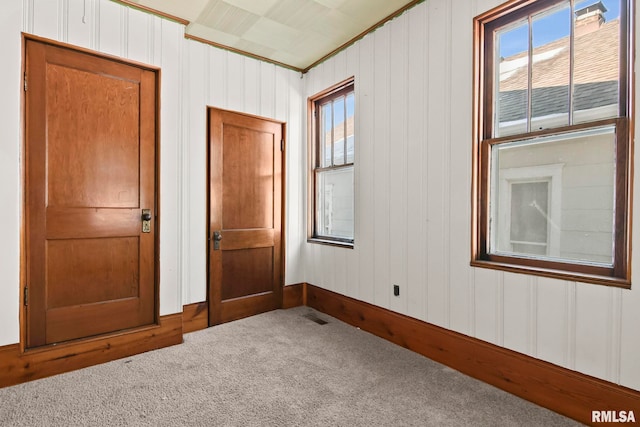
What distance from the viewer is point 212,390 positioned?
84.3 inches

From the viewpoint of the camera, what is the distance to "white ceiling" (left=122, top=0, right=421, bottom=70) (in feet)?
8.92

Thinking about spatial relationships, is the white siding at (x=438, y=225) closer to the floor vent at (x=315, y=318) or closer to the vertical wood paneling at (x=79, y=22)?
the floor vent at (x=315, y=318)

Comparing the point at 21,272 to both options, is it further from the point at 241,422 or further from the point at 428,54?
the point at 428,54

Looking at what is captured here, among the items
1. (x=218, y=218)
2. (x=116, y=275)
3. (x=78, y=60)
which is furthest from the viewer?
(x=218, y=218)

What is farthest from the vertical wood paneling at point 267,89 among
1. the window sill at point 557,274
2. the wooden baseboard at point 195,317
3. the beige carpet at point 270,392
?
the window sill at point 557,274

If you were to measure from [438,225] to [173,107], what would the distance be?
8.12ft

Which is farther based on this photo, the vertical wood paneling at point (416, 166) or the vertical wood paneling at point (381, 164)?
the vertical wood paneling at point (381, 164)

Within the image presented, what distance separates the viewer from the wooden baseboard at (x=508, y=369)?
1773 millimetres

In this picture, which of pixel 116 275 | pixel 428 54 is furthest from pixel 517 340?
pixel 116 275

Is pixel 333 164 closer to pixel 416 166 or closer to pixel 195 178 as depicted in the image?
pixel 416 166

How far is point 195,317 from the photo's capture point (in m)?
3.23

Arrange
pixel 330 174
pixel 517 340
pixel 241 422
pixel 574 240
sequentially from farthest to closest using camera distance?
pixel 330 174 < pixel 517 340 < pixel 574 240 < pixel 241 422

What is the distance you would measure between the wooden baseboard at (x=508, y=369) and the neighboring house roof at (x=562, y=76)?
1.55m

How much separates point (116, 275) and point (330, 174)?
7.66 ft
